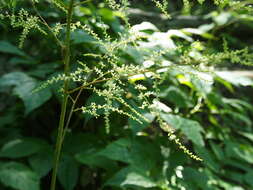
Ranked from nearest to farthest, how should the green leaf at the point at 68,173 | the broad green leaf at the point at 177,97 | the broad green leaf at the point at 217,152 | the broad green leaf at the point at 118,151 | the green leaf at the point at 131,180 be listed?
the green leaf at the point at 131,180 → the broad green leaf at the point at 118,151 → the green leaf at the point at 68,173 → the broad green leaf at the point at 177,97 → the broad green leaf at the point at 217,152

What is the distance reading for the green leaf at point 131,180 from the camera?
1.57 m

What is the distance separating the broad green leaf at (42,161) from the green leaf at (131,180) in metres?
0.45

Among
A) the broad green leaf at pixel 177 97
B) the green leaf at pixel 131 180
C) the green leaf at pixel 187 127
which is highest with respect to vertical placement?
the broad green leaf at pixel 177 97

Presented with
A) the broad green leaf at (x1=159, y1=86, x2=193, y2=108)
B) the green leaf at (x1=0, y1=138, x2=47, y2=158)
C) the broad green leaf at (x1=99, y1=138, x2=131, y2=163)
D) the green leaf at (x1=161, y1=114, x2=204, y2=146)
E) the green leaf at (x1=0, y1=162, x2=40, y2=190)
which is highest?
the broad green leaf at (x1=159, y1=86, x2=193, y2=108)

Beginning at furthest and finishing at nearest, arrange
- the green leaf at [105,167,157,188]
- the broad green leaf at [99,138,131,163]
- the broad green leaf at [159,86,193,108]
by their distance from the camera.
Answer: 1. the broad green leaf at [159,86,193,108]
2. the broad green leaf at [99,138,131,163]
3. the green leaf at [105,167,157,188]

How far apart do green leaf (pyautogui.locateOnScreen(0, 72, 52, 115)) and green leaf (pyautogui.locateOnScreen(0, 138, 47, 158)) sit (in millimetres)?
319

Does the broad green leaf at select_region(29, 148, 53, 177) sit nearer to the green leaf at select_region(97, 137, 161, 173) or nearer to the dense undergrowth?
the dense undergrowth

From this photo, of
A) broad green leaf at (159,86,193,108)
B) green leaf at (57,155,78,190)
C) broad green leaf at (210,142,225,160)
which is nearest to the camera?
green leaf at (57,155,78,190)

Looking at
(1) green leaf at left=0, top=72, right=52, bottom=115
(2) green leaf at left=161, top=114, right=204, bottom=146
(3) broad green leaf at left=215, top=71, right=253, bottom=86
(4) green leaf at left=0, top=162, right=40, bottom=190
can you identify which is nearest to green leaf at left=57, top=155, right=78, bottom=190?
(4) green leaf at left=0, top=162, right=40, bottom=190

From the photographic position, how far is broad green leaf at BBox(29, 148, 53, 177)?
1.88 metres

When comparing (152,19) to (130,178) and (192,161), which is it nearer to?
(192,161)

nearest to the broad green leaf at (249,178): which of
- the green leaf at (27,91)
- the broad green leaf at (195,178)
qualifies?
the broad green leaf at (195,178)

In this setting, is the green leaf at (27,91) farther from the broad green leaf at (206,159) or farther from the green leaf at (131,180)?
the broad green leaf at (206,159)

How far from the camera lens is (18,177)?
178 cm
